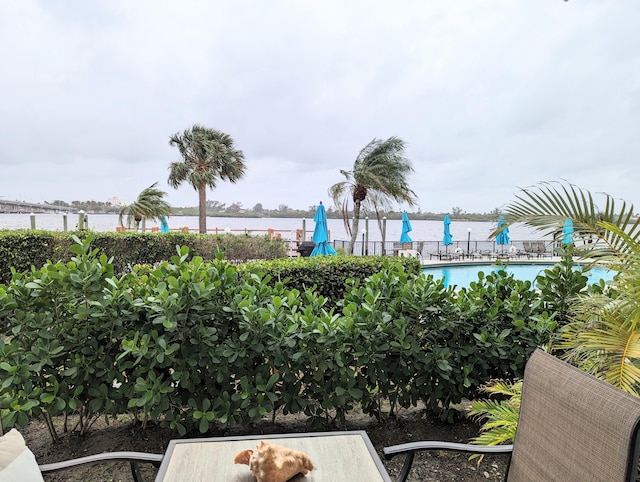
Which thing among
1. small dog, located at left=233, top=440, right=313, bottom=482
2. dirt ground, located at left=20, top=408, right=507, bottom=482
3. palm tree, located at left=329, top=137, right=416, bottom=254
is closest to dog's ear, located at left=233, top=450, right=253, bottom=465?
small dog, located at left=233, top=440, right=313, bottom=482

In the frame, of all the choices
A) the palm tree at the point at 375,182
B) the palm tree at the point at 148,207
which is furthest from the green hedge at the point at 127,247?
the palm tree at the point at 148,207

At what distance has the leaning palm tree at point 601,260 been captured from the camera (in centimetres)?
177

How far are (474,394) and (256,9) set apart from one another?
999 centimetres

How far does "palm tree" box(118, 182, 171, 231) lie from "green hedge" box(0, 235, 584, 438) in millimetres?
22653

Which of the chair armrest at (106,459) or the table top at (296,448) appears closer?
the table top at (296,448)

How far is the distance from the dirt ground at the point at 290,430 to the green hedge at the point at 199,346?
5.3 inches

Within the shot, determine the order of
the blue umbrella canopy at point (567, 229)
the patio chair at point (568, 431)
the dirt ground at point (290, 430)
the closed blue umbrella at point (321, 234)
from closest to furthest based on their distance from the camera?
the patio chair at point (568, 431) < the dirt ground at point (290, 430) < the blue umbrella canopy at point (567, 229) < the closed blue umbrella at point (321, 234)

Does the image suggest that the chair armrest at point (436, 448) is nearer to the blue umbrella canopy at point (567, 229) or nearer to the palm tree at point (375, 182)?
the blue umbrella canopy at point (567, 229)

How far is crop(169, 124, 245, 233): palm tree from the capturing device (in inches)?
862

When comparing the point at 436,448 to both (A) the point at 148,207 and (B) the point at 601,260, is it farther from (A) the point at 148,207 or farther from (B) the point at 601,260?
(A) the point at 148,207

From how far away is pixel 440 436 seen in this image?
244 centimetres

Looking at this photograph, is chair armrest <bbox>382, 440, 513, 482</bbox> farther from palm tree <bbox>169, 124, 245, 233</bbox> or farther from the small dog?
palm tree <bbox>169, 124, 245, 233</bbox>

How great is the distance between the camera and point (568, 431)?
3.95ft

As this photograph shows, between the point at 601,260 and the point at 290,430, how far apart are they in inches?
81.5
